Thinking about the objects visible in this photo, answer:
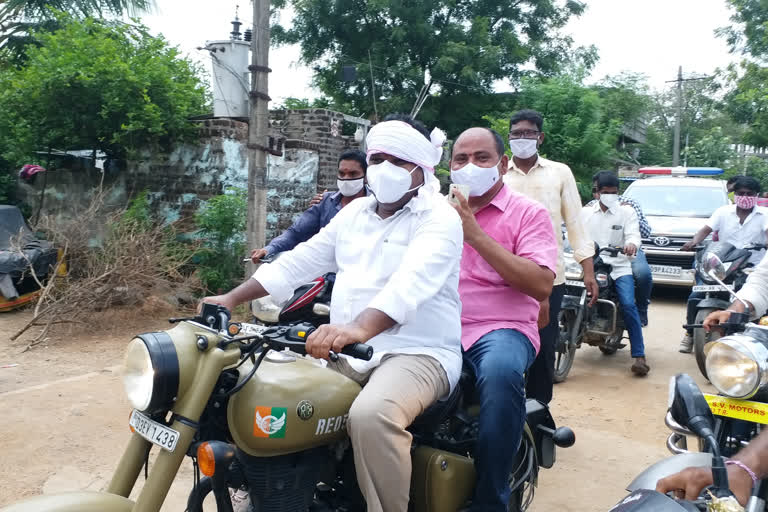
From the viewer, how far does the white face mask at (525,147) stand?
4.28 m

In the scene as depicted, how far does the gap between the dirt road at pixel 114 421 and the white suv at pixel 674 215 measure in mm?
3252

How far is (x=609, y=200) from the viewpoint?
21.9 feet

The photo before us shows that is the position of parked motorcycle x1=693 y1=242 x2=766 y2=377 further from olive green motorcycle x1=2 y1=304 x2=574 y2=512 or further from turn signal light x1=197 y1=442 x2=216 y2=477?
turn signal light x1=197 y1=442 x2=216 y2=477

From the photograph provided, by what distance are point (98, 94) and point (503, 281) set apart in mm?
7851

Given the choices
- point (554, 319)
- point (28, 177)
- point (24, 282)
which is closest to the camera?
point (554, 319)

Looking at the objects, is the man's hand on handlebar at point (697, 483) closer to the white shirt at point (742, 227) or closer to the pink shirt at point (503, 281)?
the pink shirt at point (503, 281)

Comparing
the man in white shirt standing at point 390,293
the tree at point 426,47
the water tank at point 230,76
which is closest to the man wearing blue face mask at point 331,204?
the man in white shirt standing at point 390,293

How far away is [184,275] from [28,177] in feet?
10.7

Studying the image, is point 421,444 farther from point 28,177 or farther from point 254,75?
point 28,177

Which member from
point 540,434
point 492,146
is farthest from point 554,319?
point 492,146

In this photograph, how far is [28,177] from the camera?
387 inches

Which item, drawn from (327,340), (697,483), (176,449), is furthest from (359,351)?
(697,483)

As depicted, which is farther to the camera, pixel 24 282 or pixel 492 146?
pixel 24 282

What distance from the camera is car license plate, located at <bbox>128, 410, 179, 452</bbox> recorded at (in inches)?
70.2
